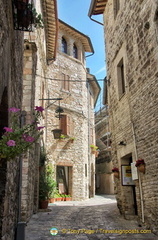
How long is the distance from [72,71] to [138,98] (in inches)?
418

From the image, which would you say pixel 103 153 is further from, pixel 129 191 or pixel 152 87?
pixel 152 87

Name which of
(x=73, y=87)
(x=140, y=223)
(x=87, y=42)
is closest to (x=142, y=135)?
(x=140, y=223)

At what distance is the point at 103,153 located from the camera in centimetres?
2264

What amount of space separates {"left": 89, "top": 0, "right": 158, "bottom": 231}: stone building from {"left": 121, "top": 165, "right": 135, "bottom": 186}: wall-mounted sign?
0.03m

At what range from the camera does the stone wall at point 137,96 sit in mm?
5648

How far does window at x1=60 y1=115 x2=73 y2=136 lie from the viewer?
1468 centimetres

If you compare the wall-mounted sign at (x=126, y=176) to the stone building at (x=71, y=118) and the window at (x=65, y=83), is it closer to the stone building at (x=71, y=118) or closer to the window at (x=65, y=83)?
the stone building at (x=71, y=118)

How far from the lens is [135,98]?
6.70 m

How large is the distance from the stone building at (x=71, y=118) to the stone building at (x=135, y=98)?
15.8ft

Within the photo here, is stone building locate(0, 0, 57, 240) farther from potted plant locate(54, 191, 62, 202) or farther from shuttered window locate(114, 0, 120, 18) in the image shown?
potted plant locate(54, 191, 62, 202)

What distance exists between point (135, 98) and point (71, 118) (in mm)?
8973

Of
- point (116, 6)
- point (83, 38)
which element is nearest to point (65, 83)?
point (83, 38)

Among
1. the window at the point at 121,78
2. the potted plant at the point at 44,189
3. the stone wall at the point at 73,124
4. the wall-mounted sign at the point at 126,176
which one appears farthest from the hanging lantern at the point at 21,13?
the stone wall at the point at 73,124

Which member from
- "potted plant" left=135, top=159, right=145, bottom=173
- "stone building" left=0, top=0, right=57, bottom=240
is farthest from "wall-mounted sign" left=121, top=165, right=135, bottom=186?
"stone building" left=0, top=0, right=57, bottom=240
